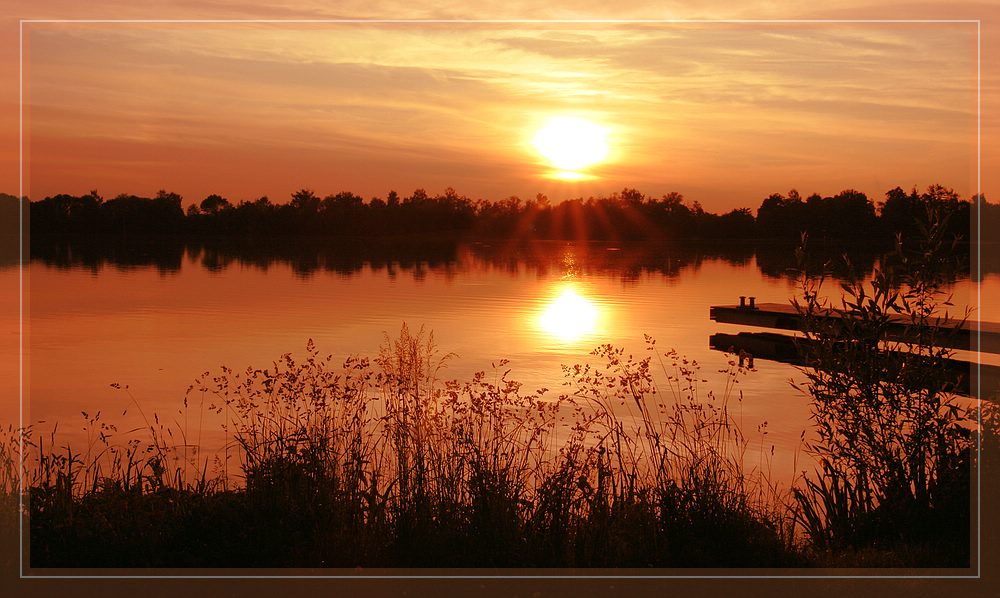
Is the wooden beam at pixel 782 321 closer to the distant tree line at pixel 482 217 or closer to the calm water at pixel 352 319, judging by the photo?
the calm water at pixel 352 319

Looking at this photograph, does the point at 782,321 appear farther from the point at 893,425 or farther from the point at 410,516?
the point at 410,516

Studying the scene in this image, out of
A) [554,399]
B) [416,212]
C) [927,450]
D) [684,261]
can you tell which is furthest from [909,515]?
[684,261]

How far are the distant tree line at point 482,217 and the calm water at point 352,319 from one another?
62.1 inches

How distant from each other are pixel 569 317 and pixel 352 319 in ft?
15.0

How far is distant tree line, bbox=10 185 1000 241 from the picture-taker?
49.2 feet

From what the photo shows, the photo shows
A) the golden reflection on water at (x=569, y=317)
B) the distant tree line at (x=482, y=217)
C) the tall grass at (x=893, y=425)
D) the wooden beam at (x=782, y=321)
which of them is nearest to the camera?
the tall grass at (x=893, y=425)

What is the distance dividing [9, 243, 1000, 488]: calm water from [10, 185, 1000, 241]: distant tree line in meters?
1.58

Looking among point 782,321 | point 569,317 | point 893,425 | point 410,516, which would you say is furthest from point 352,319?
point 893,425

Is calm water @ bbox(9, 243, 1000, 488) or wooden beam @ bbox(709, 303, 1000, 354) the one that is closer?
wooden beam @ bbox(709, 303, 1000, 354)

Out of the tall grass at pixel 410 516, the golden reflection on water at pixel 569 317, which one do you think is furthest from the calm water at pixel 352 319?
the tall grass at pixel 410 516

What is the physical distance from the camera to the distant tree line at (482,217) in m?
15.0

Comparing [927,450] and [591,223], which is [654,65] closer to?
[927,450]

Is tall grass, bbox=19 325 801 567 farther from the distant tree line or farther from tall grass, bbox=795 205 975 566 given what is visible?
the distant tree line

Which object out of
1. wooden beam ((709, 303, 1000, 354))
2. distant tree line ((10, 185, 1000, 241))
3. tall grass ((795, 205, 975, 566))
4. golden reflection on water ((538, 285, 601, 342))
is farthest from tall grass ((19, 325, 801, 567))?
golden reflection on water ((538, 285, 601, 342))
